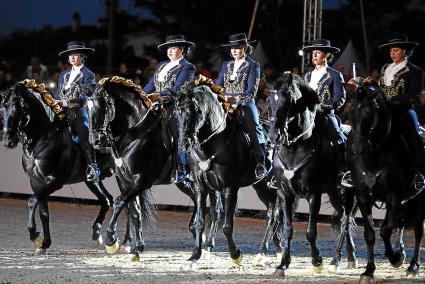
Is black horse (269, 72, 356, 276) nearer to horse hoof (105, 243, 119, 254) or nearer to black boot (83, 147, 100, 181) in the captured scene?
Answer: horse hoof (105, 243, 119, 254)

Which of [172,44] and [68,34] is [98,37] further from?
[172,44]

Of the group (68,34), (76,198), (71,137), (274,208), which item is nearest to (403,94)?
(274,208)

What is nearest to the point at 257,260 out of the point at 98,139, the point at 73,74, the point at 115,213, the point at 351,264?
the point at 351,264

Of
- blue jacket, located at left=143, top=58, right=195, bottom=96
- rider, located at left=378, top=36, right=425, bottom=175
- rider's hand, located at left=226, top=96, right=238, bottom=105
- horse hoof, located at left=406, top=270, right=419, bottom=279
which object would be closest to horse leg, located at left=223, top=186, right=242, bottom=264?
rider's hand, located at left=226, top=96, right=238, bottom=105

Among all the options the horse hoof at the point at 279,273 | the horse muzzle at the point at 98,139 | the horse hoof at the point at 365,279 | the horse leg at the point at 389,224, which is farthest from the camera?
the horse muzzle at the point at 98,139

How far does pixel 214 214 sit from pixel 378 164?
3027 mm

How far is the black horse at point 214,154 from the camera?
38.4ft

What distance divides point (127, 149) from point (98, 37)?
994 inches

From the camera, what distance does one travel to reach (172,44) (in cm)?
1370

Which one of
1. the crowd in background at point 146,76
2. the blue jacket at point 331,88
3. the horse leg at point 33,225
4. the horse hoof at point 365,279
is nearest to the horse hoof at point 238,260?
the horse hoof at point 365,279

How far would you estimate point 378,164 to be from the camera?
428 inches

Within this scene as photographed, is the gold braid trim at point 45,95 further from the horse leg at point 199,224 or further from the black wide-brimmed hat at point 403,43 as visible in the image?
the black wide-brimmed hat at point 403,43

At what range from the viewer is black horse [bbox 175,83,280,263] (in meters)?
11.7

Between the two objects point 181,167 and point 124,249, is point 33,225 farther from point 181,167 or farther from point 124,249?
point 181,167
